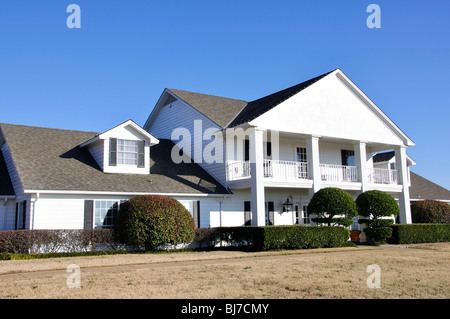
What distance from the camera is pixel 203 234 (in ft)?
67.7

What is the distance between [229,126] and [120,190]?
7081 mm

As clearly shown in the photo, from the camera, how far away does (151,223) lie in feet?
60.1

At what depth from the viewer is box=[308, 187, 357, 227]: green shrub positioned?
21.2m

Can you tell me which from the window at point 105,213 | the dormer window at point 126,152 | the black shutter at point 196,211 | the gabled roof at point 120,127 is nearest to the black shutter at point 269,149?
the black shutter at point 196,211

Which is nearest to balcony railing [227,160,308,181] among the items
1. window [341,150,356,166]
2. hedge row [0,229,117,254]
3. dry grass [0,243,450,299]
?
window [341,150,356,166]

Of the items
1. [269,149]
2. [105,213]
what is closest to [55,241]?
[105,213]

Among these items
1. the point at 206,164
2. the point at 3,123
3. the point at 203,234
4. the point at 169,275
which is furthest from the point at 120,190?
the point at 169,275

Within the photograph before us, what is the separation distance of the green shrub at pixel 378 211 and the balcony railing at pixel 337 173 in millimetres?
2854

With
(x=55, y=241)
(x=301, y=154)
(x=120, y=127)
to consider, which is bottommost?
(x=55, y=241)

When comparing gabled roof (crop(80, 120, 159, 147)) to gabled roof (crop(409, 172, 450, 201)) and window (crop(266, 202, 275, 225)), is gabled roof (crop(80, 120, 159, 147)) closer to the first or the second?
window (crop(266, 202, 275, 225))

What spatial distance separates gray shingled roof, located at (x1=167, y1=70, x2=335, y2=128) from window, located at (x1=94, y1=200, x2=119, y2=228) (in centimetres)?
732

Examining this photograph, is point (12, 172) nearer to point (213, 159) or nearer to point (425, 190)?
point (213, 159)

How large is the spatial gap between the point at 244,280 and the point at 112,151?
43.8 ft

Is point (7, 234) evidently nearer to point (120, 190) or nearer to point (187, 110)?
point (120, 190)
